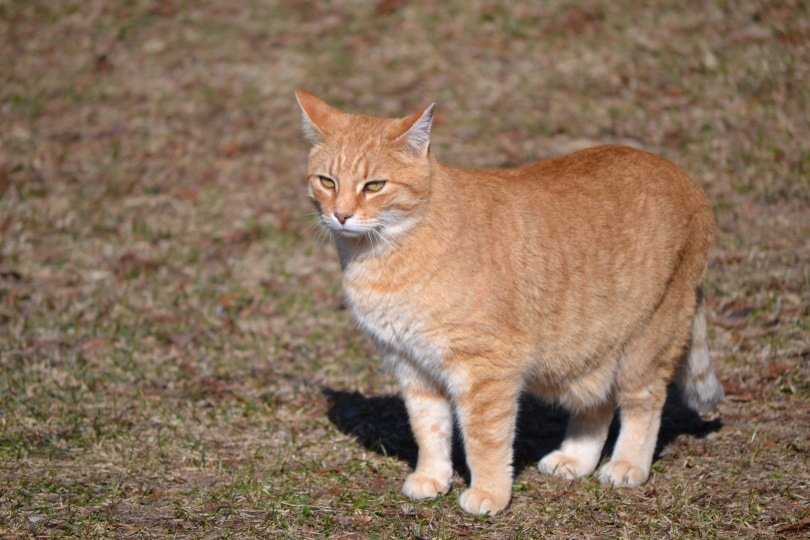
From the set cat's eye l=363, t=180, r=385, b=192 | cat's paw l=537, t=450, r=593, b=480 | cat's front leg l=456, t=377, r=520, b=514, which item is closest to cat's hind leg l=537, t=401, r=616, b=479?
cat's paw l=537, t=450, r=593, b=480

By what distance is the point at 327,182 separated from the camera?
4.09 metres

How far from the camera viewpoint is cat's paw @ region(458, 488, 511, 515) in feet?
13.2

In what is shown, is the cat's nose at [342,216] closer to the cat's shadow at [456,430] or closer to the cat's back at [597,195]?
the cat's back at [597,195]

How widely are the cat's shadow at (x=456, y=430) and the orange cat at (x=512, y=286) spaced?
0.30 metres

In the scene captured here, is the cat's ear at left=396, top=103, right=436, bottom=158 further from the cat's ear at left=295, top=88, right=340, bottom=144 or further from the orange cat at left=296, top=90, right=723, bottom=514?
the cat's ear at left=295, top=88, right=340, bottom=144

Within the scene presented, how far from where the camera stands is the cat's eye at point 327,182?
13.4 feet

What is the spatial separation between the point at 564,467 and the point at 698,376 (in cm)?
82

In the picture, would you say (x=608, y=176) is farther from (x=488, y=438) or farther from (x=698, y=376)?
(x=488, y=438)

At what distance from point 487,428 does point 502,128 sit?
472 cm

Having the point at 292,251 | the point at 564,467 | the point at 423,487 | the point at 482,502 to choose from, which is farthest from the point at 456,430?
the point at 292,251

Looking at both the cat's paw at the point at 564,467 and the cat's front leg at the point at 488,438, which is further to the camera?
the cat's paw at the point at 564,467

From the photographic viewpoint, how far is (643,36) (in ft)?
29.3

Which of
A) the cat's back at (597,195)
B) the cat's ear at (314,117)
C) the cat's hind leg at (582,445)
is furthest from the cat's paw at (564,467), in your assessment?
the cat's ear at (314,117)

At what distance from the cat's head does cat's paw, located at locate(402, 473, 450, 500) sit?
1130mm
